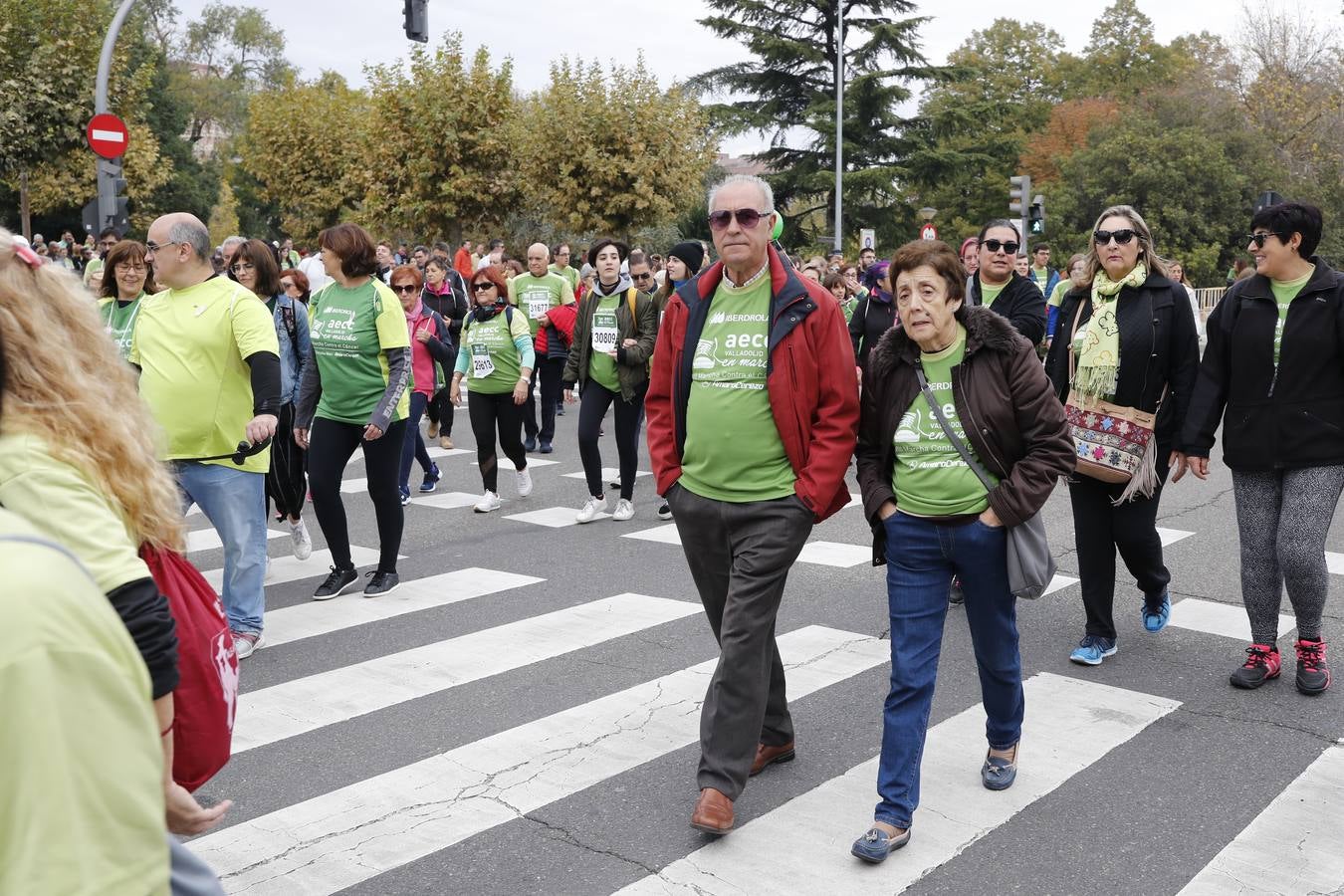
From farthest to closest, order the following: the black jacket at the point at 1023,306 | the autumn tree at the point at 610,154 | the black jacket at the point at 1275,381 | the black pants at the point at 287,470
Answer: the autumn tree at the point at 610,154 → the black pants at the point at 287,470 → the black jacket at the point at 1023,306 → the black jacket at the point at 1275,381

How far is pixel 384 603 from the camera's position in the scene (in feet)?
23.1

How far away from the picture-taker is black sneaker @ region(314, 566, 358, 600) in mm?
7184

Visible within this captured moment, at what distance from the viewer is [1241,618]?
6539mm

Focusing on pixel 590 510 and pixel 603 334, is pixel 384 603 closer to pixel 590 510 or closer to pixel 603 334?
pixel 590 510

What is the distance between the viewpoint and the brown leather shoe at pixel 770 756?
4.49 metres

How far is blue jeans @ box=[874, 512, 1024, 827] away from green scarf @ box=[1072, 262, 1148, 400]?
1.80m

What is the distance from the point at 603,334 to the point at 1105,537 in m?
4.66

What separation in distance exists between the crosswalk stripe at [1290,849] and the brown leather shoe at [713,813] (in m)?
1.31

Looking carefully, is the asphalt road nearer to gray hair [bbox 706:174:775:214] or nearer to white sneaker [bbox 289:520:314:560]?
white sneaker [bbox 289:520:314:560]

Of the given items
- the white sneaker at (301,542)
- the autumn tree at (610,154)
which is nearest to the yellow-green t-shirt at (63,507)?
the white sneaker at (301,542)

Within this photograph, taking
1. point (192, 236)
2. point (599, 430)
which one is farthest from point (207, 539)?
point (192, 236)

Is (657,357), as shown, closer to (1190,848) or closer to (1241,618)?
(1190,848)

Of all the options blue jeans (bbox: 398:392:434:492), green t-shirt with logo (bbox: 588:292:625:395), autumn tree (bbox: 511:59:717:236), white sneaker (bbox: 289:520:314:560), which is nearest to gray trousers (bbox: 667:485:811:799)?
white sneaker (bbox: 289:520:314:560)

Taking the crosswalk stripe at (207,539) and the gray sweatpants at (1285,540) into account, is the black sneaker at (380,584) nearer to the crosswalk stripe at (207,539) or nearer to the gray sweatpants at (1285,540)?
the crosswalk stripe at (207,539)
